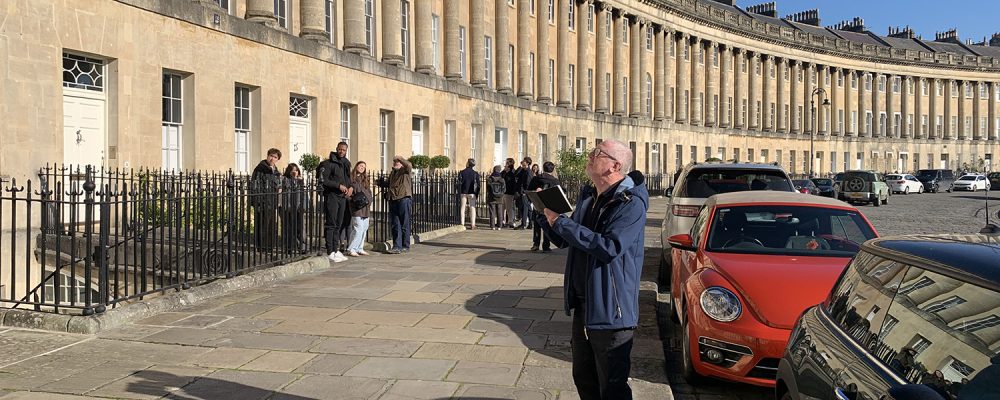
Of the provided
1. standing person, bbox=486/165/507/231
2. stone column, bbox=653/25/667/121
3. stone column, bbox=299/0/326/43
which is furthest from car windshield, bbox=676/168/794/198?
stone column, bbox=653/25/667/121

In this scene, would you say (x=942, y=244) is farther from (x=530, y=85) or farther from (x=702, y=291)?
(x=530, y=85)

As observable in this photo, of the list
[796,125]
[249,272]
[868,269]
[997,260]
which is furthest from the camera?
[796,125]

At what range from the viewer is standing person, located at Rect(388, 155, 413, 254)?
14703mm

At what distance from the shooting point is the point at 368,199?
14156 millimetres

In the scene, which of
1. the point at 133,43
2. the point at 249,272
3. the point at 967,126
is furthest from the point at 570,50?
the point at 967,126

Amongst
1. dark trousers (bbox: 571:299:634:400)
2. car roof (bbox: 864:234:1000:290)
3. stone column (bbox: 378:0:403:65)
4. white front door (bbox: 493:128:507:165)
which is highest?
stone column (bbox: 378:0:403:65)

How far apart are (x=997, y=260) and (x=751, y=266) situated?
3.69 meters

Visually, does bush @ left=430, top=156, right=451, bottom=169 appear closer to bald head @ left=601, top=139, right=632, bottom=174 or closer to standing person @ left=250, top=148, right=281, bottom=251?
standing person @ left=250, top=148, right=281, bottom=251

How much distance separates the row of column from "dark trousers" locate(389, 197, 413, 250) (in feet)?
22.1

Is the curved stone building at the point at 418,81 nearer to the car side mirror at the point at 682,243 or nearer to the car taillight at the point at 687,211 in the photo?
the car taillight at the point at 687,211

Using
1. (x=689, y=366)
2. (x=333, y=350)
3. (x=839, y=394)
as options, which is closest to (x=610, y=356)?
(x=839, y=394)

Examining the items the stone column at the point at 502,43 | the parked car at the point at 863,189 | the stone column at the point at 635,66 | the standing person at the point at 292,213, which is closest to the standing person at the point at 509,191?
the standing person at the point at 292,213

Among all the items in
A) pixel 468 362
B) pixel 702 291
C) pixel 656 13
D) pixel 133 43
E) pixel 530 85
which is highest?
pixel 656 13

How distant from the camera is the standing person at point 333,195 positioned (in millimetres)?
13250
